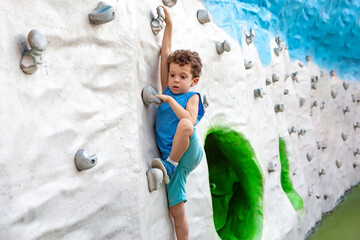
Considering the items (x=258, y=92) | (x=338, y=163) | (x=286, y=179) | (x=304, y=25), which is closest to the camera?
(x=258, y=92)

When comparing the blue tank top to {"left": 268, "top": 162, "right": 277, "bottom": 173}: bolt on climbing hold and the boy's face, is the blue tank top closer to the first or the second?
the boy's face

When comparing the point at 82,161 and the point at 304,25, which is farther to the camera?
the point at 304,25

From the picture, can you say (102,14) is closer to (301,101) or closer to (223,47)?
(223,47)

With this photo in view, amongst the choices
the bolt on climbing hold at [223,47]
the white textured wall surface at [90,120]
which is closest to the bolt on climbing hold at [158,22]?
the white textured wall surface at [90,120]

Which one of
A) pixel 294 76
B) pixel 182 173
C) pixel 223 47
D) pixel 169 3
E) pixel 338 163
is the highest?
pixel 169 3

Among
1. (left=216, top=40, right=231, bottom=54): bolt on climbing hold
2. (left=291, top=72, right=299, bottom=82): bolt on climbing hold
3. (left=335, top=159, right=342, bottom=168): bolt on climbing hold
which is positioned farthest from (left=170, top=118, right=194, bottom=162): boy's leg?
(left=335, top=159, right=342, bottom=168): bolt on climbing hold

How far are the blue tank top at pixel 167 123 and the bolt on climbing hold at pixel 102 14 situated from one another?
0.54 metres

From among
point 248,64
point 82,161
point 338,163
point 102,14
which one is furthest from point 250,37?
point 338,163

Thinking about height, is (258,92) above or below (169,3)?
below

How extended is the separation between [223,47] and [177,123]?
0.90 metres

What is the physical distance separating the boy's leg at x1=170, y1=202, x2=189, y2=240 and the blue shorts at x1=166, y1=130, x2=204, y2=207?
0.10 ft

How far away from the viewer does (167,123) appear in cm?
222

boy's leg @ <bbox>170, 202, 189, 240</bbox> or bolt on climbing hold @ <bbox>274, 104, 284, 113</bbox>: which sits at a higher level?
bolt on climbing hold @ <bbox>274, 104, 284, 113</bbox>

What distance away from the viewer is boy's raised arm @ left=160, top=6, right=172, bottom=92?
2.31 meters
